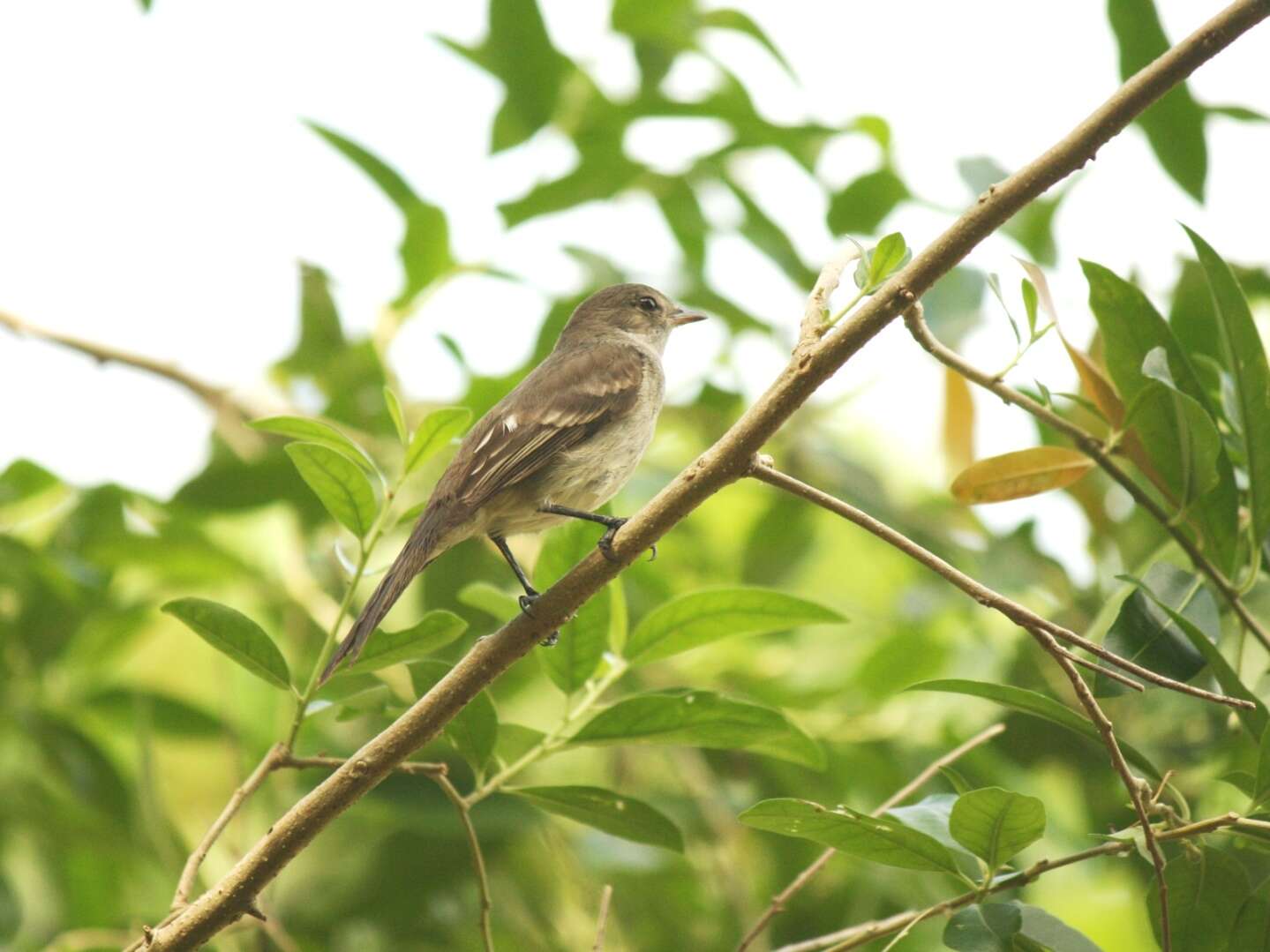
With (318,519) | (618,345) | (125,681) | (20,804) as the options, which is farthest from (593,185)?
(20,804)

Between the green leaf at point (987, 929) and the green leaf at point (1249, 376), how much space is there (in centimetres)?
100

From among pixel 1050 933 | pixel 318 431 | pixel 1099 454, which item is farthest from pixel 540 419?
pixel 1050 933

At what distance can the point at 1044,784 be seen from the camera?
445cm

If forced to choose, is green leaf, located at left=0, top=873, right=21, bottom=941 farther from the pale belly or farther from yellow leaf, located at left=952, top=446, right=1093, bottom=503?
yellow leaf, located at left=952, top=446, right=1093, bottom=503

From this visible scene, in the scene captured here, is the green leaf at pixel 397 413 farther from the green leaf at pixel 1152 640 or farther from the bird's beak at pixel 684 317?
the bird's beak at pixel 684 317

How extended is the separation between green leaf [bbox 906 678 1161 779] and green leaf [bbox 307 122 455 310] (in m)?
2.97

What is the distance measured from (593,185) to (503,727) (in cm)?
240

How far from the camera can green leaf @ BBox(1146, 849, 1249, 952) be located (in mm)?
2303

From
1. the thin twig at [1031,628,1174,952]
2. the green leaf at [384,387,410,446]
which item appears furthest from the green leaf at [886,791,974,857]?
the green leaf at [384,387,410,446]

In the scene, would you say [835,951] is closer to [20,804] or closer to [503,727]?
[503,727]

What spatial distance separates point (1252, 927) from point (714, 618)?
1.21m

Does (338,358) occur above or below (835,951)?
above

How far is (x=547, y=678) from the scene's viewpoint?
10.8 feet

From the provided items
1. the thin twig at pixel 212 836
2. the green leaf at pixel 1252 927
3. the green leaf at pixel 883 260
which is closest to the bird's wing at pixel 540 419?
the thin twig at pixel 212 836
